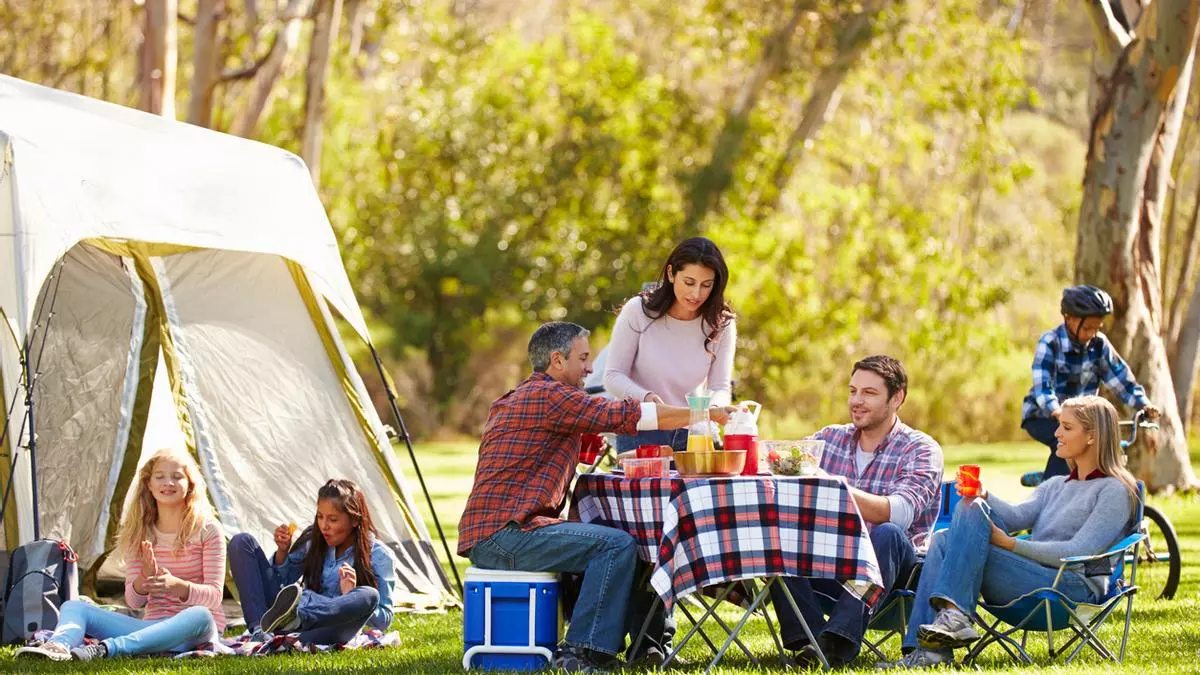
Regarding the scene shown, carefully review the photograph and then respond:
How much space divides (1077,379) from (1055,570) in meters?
2.36

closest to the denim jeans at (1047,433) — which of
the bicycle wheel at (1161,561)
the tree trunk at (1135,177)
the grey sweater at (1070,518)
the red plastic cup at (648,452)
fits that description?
the bicycle wheel at (1161,561)

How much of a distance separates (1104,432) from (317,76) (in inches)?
455

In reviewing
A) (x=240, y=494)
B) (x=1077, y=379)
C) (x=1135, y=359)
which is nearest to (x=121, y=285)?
(x=240, y=494)

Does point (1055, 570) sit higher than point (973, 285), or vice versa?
point (973, 285)

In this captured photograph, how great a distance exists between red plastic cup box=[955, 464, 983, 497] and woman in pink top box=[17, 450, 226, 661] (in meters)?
2.68

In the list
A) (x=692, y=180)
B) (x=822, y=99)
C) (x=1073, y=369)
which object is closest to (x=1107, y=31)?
(x=1073, y=369)

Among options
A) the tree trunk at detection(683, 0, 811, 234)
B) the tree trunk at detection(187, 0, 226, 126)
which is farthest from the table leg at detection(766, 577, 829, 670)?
the tree trunk at detection(683, 0, 811, 234)

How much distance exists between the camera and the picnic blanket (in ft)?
19.5

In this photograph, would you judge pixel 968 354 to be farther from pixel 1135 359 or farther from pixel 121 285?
pixel 121 285

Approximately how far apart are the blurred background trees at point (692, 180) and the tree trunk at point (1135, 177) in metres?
8.38

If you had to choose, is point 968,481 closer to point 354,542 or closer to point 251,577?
point 354,542

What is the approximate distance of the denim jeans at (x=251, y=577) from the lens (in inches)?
244

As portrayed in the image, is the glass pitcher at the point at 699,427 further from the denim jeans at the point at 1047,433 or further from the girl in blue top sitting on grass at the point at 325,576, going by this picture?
the denim jeans at the point at 1047,433

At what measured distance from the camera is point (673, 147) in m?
24.2
